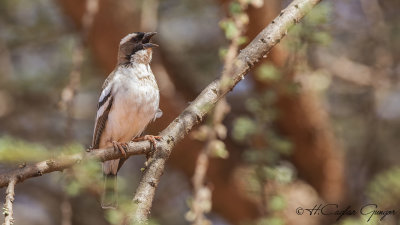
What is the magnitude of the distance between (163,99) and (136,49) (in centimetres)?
142

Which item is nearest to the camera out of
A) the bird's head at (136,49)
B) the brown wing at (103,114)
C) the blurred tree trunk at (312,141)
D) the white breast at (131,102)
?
the white breast at (131,102)

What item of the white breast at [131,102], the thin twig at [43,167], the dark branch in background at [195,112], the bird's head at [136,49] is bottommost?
the thin twig at [43,167]

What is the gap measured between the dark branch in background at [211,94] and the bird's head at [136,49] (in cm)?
163

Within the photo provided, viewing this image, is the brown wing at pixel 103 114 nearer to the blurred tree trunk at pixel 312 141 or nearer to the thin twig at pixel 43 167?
the thin twig at pixel 43 167

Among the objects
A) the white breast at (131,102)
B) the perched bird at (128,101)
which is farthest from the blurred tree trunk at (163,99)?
the white breast at (131,102)

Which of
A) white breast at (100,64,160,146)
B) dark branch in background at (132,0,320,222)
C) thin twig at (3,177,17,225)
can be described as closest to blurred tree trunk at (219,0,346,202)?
white breast at (100,64,160,146)

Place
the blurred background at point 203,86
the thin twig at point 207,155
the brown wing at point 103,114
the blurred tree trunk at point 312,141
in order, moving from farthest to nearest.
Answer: the blurred tree trunk at point 312,141
the blurred background at point 203,86
the brown wing at point 103,114
the thin twig at point 207,155

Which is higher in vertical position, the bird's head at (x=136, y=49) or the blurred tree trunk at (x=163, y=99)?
the blurred tree trunk at (x=163, y=99)

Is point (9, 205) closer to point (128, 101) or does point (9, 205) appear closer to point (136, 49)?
point (128, 101)

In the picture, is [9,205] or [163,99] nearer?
[9,205]

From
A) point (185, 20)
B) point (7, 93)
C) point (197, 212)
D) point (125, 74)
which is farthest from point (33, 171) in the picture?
point (185, 20)

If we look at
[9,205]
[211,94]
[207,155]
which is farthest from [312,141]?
[9,205]

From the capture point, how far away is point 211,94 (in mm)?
2742

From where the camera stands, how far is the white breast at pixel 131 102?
4078 millimetres
